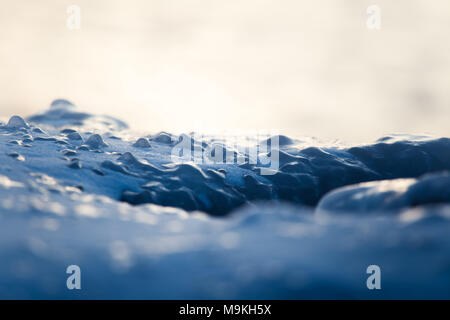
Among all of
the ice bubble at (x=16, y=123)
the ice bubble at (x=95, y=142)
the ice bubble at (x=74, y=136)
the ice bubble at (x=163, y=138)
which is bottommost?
the ice bubble at (x=95, y=142)

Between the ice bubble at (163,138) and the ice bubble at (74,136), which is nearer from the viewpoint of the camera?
the ice bubble at (74,136)

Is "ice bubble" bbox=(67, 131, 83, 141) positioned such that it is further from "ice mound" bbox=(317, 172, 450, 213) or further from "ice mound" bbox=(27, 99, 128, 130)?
"ice mound" bbox=(317, 172, 450, 213)

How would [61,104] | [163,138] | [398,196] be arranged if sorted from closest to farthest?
1. [398,196]
2. [163,138]
3. [61,104]

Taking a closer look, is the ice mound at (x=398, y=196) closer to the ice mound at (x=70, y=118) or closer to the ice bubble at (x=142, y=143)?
the ice bubble at (x=142, y=143)

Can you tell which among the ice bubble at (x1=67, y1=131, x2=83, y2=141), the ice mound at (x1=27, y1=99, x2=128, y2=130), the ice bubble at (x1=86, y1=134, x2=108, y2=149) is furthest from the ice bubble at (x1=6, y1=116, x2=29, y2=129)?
the ice mound at (x1=27, y1=99, x2=128, y2=130)

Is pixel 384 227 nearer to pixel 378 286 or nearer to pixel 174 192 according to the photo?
pixel 378 286

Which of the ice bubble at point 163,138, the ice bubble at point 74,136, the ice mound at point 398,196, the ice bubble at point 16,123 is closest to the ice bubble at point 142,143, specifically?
the ice bubble at point 163,138

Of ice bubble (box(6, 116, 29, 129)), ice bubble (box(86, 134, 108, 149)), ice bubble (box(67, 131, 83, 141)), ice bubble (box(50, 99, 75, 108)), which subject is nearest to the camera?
ice bubble (box(86, 134, 108, 149))

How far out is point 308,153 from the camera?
54.2 feet

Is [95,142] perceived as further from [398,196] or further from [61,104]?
[61,104]

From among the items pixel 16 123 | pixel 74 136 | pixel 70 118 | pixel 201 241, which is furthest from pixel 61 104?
pixel 201 241

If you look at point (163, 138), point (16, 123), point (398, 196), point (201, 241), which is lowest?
point (201, 241)

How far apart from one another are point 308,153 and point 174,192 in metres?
6.94
